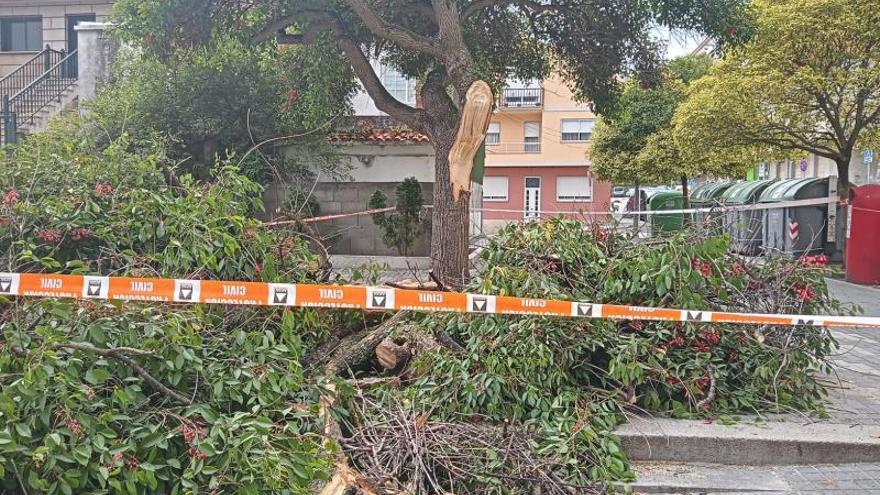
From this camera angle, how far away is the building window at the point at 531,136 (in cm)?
3981

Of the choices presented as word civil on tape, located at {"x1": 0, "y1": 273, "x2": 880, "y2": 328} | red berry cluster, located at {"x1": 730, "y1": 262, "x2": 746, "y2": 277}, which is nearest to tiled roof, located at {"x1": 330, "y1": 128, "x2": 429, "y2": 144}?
red berry cluster, located at {"x1": 730, "y1": 262, "x2": 746, "y2": 277}

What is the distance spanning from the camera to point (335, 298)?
450 cm

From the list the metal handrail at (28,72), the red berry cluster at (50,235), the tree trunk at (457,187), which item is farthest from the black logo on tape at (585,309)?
the metal handrail at (28,72)

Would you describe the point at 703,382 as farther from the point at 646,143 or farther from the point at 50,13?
the point at 646,143

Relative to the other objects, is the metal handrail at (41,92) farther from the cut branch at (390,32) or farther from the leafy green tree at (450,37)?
the cut branch at (390,32)

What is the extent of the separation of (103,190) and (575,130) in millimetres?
36372

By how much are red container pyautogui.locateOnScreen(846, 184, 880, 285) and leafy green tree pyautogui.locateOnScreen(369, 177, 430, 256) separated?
8.27 meters

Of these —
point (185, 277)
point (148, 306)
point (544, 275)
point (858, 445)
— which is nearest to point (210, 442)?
point (148, 306)

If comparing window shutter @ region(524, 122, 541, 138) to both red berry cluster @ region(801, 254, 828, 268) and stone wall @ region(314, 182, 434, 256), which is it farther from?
red berry cluster @ region(801, 254, 828, 268)

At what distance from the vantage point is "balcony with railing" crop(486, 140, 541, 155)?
3975 centimetres

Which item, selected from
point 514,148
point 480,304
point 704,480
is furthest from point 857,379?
point 514,148

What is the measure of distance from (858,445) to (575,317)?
1.92 m

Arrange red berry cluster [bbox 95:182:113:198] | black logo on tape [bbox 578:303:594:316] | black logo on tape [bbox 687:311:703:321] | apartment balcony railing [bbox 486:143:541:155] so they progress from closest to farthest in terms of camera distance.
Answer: black logo on tape [bbox 578:303:594:316] → red berry cluster [bbox 95:182:113:198] → black logo on tape [bbox 687:311:703:321] → apartment balcony railing [bbox 486:143:541:155]

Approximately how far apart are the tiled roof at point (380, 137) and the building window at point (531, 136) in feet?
84.6
